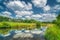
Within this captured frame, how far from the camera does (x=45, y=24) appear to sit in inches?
165

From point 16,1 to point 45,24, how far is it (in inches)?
38.2

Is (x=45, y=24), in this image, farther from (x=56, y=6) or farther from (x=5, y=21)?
(x=5, y=21)

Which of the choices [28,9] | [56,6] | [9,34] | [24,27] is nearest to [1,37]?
[9,34]

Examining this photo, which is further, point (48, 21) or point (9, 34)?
point (9, 34)

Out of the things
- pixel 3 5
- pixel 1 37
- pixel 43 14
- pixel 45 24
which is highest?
pixel 3 5

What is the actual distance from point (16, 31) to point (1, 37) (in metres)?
0.47

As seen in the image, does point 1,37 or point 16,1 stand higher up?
point 16,1

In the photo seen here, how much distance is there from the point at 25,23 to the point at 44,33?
580 millimetres

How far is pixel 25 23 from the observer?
4.34 m

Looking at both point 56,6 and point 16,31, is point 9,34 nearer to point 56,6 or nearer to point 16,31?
point 16,31

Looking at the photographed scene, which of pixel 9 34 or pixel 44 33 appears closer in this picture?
pixel 44 33

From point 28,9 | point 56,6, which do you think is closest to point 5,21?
point 28,9

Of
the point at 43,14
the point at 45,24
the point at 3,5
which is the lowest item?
the point at 45,24

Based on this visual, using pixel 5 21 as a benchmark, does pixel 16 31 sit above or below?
below
